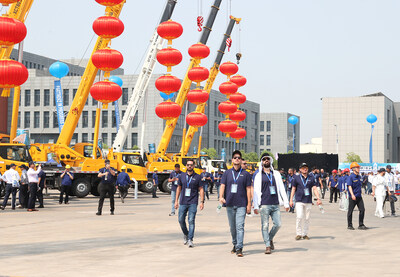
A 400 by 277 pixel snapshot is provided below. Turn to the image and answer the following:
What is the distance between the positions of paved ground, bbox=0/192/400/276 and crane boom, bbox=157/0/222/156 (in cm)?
2656

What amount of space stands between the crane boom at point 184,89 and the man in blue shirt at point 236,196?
32.6m

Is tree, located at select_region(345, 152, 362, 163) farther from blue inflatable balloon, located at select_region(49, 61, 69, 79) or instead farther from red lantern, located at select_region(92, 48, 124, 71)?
red lantern, located at select_region(92, 48, 124, 71)

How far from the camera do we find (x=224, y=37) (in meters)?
54.1

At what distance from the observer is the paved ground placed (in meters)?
9.46

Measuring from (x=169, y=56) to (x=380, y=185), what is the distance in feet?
49.7

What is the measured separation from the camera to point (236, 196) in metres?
11.4

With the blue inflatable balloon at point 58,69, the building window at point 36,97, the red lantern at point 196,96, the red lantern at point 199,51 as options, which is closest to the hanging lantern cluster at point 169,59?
the red lantern at point 199,51

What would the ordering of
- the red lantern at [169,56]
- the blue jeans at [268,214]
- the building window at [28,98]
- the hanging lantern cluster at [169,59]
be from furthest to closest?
the building window at [28,98] → the red lantern at [169,56] → the hanging lantern cluster at [169,59] → the blue jeans at [268,214]

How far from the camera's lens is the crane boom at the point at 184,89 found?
45.1 m

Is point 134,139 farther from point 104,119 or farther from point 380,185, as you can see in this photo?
point 380,185

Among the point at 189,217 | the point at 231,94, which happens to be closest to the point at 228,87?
the point at 231,94

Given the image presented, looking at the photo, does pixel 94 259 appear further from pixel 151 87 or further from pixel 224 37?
pixel 151 87

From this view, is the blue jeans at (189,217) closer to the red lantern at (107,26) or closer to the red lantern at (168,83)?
the red lantern at (107,26)

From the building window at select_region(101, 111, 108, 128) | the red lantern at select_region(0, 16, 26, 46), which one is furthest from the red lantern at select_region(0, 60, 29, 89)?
the building window at select_region(101, 111, 108, 128)
